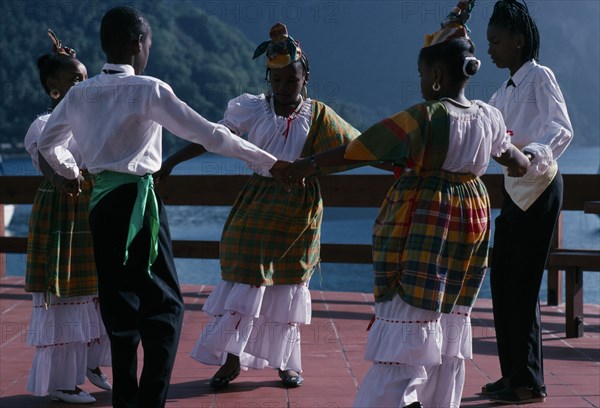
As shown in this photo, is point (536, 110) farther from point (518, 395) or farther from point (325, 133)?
point (518, 395)

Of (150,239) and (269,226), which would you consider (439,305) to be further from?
(269,226)

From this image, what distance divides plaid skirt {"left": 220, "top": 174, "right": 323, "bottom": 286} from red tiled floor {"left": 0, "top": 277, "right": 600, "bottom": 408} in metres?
0.57

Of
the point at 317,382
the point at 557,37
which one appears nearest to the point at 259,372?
the point at 317,382

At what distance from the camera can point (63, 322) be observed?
13.8 ft

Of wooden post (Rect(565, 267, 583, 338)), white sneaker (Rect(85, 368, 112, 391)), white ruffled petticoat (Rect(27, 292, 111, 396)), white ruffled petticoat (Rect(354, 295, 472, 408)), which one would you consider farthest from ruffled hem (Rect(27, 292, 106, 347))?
wooden post (Rect(565, 267, 583, 338))

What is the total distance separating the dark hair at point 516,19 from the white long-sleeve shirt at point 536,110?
11 cm

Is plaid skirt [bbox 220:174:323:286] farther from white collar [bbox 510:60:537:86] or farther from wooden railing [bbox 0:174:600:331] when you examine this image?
wooden railing [bbox 0:174:600:331]

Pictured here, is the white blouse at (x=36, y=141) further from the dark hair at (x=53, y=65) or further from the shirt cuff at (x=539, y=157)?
the shirt cuff at (x=539, y=157)

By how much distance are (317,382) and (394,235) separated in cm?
161

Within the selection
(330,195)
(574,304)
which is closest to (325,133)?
(574,304)

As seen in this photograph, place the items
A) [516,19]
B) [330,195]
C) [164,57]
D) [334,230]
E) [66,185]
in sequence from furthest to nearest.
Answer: [334,230]
[164,57]
[330,195]
[516,19]
[66,185]

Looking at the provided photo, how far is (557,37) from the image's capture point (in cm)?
3262

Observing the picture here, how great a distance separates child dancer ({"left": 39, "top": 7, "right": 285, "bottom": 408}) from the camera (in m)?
3.23

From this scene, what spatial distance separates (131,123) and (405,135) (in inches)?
39.2
